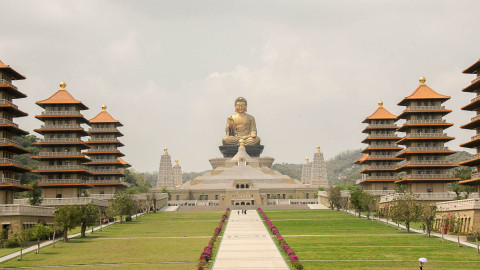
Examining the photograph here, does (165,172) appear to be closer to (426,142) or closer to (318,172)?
(318,172)

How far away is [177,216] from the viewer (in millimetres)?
84938

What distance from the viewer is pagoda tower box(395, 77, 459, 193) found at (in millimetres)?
76375

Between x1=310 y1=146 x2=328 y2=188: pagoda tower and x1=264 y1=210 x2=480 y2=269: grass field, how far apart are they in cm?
6535

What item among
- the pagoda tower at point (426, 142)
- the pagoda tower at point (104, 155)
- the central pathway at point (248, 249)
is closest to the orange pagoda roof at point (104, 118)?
the pagoda tower at point (104, 155)

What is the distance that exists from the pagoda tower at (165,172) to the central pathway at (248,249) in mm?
65507

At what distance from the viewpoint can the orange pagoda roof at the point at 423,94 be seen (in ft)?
254

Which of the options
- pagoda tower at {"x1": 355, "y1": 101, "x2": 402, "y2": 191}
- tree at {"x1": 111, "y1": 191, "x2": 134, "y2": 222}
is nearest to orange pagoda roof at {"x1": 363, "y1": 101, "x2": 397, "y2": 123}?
pagoda tower at {"x1": 355, "y1": 101, "x2": 402, "y2": 191}

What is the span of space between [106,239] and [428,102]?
139ft

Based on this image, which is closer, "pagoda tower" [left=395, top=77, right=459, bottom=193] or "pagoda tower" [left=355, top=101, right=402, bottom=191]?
"pagoda tower" [left=395, top=77, right=459, bottom=193]

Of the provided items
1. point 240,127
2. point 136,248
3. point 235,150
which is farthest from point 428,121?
point 240,127

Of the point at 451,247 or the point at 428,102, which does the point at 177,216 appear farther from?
the point at 451,247

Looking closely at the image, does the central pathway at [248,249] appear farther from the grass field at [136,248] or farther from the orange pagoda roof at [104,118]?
the orange pagoda roof at [104,118]

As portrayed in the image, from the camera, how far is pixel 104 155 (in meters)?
93.8

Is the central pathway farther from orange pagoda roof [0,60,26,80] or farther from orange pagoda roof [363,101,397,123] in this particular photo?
orange pagoda roof [363,101,397,123]
